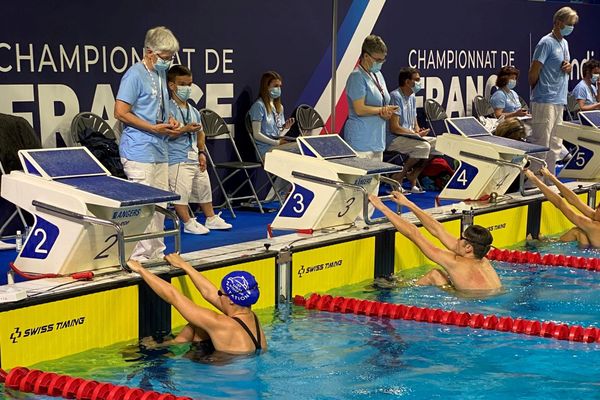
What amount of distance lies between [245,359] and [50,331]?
1.00 m

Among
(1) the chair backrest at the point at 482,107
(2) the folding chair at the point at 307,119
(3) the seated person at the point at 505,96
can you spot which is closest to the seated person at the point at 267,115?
(2) the folding chair at the point at 307,119

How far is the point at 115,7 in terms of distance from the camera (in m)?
8.94

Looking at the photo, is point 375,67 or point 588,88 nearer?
point 375,67

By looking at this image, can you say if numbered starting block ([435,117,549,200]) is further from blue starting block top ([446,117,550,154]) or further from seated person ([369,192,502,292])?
seated person ([369,192,502,292])

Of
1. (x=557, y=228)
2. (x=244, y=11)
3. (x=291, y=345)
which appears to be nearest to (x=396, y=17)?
(x=244, y=11)

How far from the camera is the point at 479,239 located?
6.68 meters

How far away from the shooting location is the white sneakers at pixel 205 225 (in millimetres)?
8430

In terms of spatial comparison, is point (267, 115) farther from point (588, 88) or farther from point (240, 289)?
point (588, 88)

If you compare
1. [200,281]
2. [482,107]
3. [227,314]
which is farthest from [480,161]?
[482,107]

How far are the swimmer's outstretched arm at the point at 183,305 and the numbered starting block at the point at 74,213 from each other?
248mm

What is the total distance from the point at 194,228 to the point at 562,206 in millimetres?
3005

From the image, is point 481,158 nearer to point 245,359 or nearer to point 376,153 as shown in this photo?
point 376,153

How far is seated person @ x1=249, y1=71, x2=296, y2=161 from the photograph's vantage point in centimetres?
988

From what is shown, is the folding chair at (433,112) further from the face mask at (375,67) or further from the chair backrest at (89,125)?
the chair backrest at (89,125)
